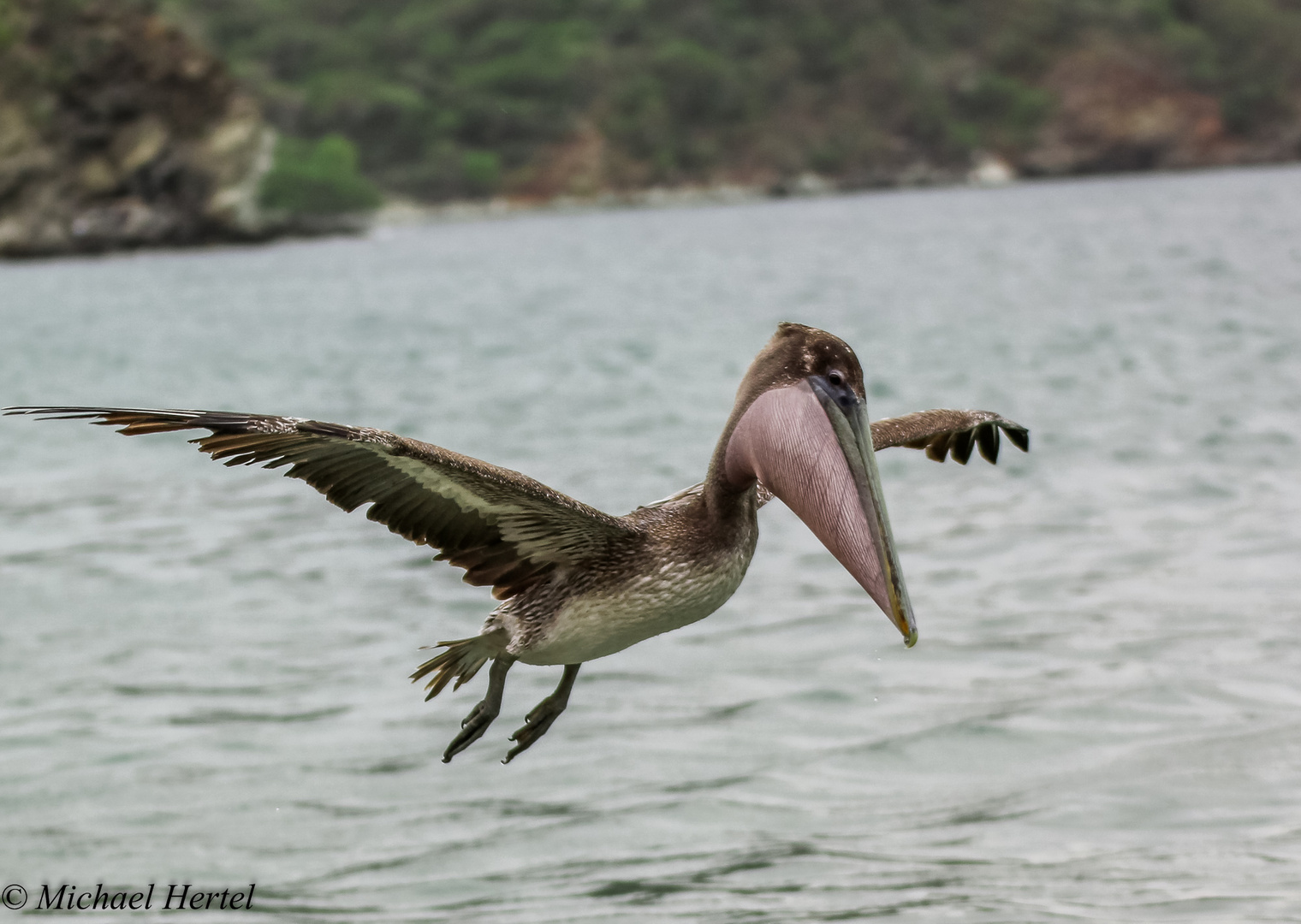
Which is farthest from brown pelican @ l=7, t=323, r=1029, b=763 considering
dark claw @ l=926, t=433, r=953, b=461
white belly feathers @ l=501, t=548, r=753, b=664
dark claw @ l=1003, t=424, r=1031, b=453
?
dark claw @ l=1003, t=424, r=1031, b=453

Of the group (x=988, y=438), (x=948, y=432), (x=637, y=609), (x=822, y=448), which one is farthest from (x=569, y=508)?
(x=988, y=438)

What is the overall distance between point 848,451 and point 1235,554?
8.39 m

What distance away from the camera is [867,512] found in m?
3.43

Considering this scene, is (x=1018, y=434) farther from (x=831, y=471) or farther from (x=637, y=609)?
(x=831, y=471)

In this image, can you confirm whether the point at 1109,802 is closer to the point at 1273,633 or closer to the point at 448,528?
the point at 1273,633

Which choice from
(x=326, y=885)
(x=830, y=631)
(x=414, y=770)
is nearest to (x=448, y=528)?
(x=326, y=885)

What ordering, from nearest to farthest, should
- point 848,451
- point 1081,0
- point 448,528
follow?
point 848,451
point 448,528
point 1081,0

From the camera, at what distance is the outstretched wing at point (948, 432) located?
16.8ft

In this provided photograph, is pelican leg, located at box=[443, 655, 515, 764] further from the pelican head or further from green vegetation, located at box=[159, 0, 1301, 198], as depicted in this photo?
green vegetation, located at box=[159, 0, 1301, 198]

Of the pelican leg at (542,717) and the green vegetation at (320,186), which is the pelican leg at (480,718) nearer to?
the pelican leg at (542,717)

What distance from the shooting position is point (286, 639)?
1048 cm

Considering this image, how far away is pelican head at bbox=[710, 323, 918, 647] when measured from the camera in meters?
3.38

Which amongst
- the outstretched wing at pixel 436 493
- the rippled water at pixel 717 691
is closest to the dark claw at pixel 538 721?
the outstretched wing at pixel 436 493

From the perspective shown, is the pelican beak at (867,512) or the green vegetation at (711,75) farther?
the green vegetation at (711,75)
